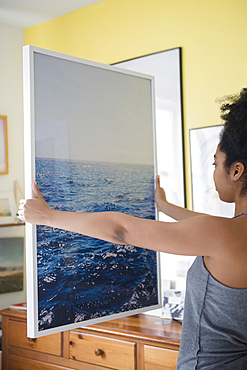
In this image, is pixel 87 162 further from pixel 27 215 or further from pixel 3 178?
pixel 3 178

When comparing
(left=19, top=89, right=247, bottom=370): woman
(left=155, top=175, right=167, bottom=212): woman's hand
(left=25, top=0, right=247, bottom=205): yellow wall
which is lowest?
(left=19, top=89, right=247, bottom=370): woman

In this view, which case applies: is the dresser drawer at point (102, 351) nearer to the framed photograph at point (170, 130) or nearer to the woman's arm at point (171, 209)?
the framed photograph at point (170, 130)

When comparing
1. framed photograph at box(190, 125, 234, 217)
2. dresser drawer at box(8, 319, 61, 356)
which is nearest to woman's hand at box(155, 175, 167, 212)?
framed photograph at box(190, 125, 234, 217)

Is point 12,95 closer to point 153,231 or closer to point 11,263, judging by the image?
point 11,263

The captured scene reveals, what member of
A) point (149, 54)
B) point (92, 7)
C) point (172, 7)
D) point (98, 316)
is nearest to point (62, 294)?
point (98, 316)

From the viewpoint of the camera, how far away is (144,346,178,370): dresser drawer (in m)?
1.87

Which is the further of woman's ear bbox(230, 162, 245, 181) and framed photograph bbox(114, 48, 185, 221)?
framed photograph bbox(114, 48, 185, 221)

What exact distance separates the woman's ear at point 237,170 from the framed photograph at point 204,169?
40.4 inches

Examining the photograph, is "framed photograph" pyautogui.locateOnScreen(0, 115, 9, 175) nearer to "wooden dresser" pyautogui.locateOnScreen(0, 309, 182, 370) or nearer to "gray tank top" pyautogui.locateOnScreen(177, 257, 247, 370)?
"wooden dresser" pyautogui.locateOnScreen(0, 309, 182, 370)

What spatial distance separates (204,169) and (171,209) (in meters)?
0.59

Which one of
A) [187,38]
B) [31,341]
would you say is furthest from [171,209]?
[31,341]

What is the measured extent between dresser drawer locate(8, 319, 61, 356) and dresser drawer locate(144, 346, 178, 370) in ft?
1.81

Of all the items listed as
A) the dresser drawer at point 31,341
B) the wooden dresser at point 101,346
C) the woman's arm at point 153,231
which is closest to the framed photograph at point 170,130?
the wooden dresser at point 101,346

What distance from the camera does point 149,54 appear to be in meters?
2.47
